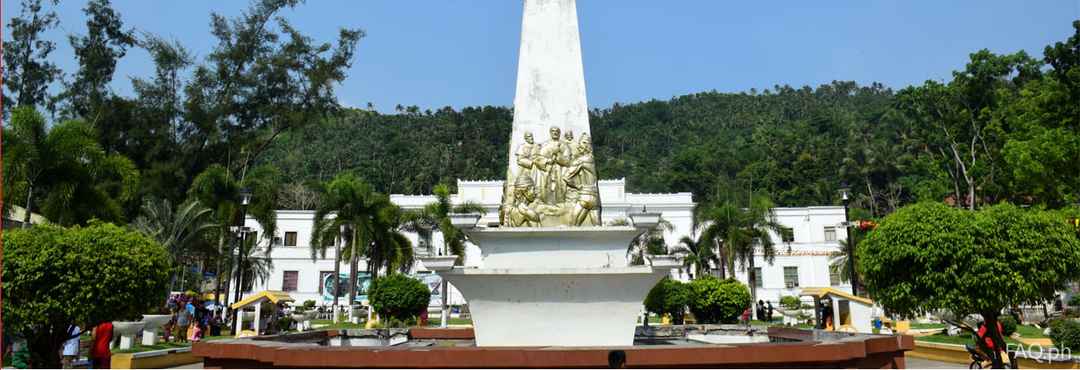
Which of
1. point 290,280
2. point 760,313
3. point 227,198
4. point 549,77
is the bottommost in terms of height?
point 760,313

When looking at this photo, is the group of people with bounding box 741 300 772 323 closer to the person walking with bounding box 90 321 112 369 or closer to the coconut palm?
the coconut palm

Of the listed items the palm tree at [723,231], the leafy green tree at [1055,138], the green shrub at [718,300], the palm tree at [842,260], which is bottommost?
the green shrub at [718,300]

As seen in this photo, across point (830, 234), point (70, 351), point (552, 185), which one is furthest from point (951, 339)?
point (830, 234)

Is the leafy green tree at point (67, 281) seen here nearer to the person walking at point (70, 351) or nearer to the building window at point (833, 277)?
the person walking at point (70, 351)

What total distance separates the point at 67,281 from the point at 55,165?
9.59m

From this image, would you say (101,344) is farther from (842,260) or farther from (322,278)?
(842,260)

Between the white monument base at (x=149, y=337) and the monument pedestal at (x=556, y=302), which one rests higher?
the monument pedestal at (x=556, y=302)

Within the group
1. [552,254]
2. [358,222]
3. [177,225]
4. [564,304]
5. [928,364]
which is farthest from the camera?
[358,222]

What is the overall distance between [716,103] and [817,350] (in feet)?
372

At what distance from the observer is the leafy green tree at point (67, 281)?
1069 cm

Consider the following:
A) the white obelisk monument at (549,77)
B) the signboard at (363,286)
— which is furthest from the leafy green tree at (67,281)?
the signboard at (363,286)

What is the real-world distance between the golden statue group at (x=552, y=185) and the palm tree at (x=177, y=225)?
19.7m

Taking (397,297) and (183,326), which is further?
(397,297)

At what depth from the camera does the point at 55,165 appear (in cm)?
1856
